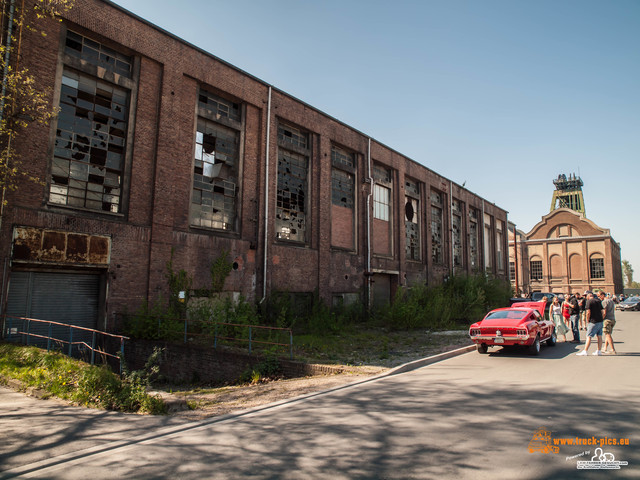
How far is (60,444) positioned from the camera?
507cm

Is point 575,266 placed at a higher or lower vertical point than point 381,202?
lower

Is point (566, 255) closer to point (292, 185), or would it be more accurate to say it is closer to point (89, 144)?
point (292, 185)

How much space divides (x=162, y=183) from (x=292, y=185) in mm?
7179

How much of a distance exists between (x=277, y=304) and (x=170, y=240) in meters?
5.51

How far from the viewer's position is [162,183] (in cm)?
1549

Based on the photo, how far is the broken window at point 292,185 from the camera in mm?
20406

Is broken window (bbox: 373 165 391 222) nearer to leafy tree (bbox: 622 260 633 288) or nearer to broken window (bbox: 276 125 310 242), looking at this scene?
broken window (bbox: 276 125 310 242)

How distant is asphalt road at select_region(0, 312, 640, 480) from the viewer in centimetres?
423

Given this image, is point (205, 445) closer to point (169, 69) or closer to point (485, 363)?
point (485, 363)

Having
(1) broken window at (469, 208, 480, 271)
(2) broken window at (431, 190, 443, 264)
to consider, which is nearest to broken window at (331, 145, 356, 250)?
(2) broken window at (431, 190, 443, 264)

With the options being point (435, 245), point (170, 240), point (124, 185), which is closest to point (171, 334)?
point (170, 240)

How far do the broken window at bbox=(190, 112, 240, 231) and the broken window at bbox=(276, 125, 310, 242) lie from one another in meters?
2.66

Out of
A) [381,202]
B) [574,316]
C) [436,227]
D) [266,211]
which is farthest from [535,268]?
[266,211]

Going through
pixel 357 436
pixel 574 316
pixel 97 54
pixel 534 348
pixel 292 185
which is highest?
pixel 97 54
